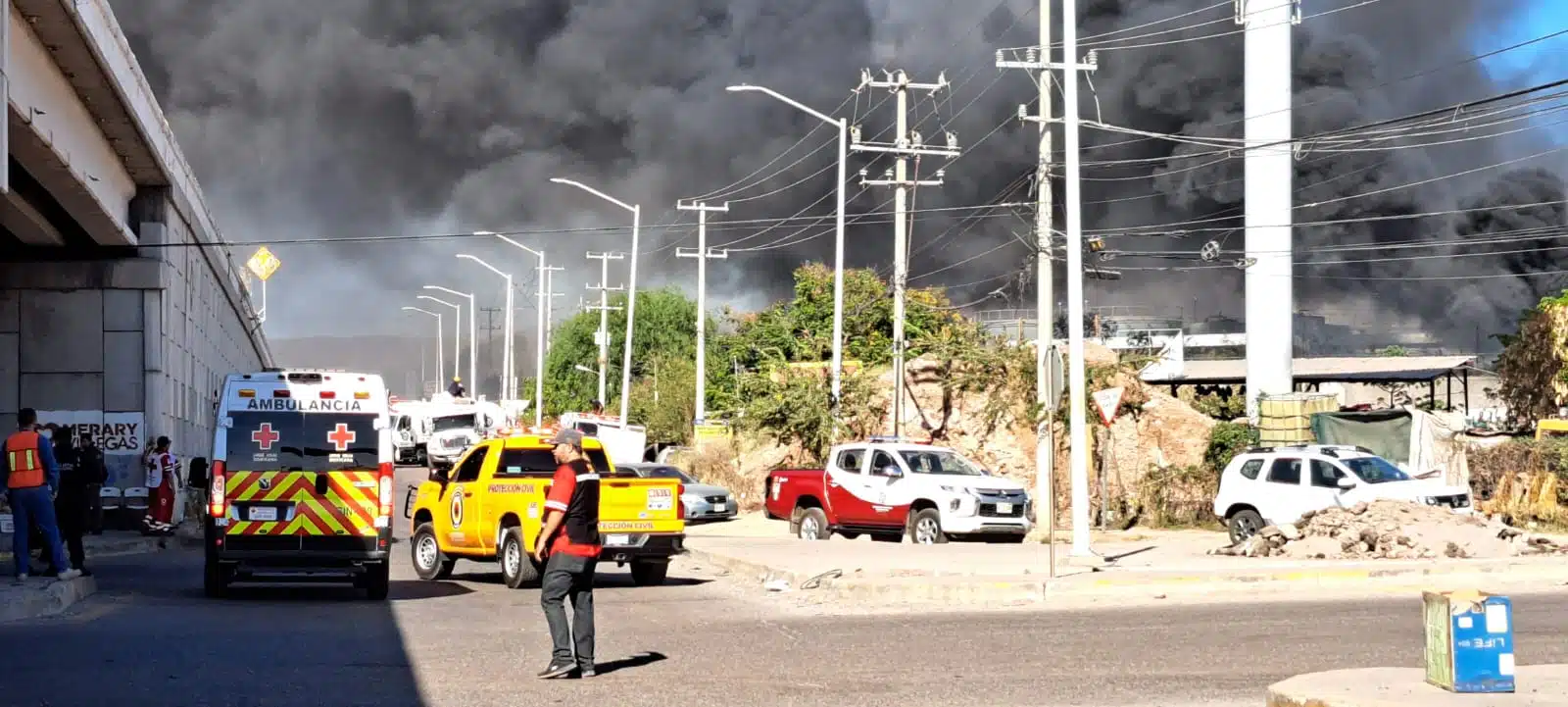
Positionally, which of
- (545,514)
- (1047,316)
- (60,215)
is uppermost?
(60,215)

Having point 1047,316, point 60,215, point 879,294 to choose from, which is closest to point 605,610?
point 1047,316

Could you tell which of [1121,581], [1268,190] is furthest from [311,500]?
[1268,190]

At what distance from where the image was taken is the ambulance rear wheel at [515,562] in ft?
67.5

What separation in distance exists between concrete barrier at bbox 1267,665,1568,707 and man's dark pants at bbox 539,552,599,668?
15.6ft

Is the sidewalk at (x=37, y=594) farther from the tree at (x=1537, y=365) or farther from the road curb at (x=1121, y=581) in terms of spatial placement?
the tree at (x=1537, y=365)

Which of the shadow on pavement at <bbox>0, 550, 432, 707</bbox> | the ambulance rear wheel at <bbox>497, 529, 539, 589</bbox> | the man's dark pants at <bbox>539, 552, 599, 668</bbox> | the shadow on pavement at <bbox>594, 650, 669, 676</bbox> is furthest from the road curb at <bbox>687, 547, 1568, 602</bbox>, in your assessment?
the man's dark pants at <bbox>539, 552, 599, 668</bbox>

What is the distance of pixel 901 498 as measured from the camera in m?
28.9

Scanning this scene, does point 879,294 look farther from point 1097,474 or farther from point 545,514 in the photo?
Result: point 545,514

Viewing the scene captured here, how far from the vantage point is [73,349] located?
3594 centimetres

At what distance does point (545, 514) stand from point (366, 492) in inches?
291

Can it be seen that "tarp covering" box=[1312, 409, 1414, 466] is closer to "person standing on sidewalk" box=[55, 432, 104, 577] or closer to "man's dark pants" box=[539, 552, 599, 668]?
"person standing on sidewalk" box=[55, 432, 104, 577]

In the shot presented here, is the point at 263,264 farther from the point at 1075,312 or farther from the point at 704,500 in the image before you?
the point at 1075,312

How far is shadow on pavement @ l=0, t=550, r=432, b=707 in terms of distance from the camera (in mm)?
11227

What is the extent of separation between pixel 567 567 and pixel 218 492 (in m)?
7.87
